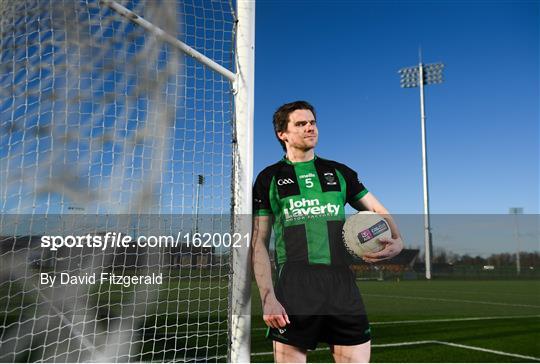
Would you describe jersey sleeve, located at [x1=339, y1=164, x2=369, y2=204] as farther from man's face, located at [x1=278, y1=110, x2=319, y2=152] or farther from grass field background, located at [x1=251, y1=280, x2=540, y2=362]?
grass field background, located at [x1=251, y1=280, x2=540, y2=362]

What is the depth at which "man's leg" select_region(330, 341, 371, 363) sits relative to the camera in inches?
108

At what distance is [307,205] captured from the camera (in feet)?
9.61

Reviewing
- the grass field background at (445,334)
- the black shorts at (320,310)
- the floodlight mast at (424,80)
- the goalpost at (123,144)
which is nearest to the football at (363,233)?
the black shorts at (320,310)

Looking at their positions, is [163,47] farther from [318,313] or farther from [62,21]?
[318,313]

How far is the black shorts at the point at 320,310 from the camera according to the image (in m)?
2.76

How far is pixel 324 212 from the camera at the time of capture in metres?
2.93

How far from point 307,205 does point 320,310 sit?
595 mm

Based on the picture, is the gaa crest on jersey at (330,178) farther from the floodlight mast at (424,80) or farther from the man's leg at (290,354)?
the floodlight mast at (424,80)

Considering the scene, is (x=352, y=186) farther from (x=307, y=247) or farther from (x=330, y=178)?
(x=307, y=247)

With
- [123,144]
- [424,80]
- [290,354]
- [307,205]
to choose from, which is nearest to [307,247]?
[307,205]

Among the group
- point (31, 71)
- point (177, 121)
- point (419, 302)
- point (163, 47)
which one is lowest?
point (419, 302)

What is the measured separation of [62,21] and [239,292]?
8.05ft

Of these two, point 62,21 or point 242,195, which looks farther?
point 62,21

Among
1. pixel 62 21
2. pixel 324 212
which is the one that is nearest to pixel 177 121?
pixel 62 21
